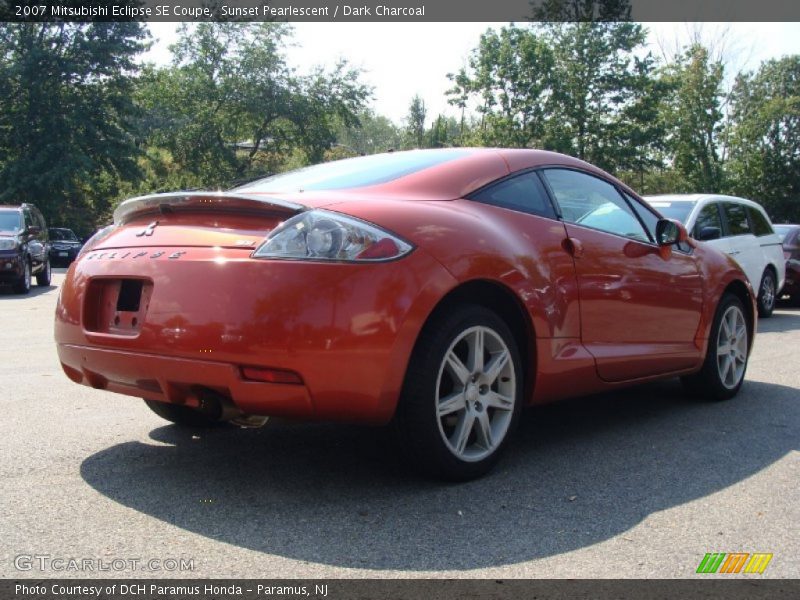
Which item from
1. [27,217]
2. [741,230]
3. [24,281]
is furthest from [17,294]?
[741,230]

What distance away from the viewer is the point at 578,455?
415 centimetres

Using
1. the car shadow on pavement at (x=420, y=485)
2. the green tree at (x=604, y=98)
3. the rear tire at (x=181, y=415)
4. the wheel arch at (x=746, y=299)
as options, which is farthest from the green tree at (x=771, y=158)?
the rear tire at (x=181, y=415)

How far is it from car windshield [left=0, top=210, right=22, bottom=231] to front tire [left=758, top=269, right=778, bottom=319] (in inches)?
547

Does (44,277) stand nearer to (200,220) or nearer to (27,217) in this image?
(27,217)

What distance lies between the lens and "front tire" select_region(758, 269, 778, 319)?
1224 cm

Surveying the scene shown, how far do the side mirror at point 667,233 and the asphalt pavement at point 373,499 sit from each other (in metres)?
1.05

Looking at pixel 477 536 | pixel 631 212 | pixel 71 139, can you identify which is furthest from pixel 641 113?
pixel 477 536

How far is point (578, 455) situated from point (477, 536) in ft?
4.36

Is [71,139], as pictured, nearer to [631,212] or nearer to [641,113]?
[641,113]

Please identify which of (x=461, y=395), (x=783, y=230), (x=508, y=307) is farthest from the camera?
(x=783, y=230)

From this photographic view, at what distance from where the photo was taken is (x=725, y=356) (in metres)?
5.65

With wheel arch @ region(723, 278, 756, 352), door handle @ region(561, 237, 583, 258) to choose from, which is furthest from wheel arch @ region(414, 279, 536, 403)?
wheel arch @ region(723, 278, 756, 352)

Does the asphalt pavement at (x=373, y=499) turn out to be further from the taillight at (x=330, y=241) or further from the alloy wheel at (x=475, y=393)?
the taillight at (x=330, y=241)

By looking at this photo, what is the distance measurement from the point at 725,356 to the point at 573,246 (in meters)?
2.06
